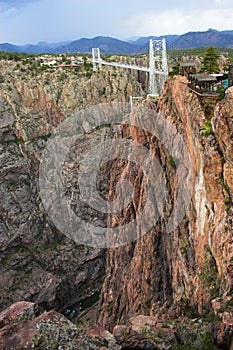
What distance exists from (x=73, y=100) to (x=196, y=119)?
45.3m

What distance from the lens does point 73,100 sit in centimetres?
6212

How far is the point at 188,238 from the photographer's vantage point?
21.5m

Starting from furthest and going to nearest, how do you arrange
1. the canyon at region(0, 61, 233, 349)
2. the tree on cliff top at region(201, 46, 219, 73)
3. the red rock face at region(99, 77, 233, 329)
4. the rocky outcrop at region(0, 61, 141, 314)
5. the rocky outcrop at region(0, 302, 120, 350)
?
the rocky outcrop at region(0, 61, 141, 314), the tree on cliff top at region(201, 46, 219, 73), the red rock face at region(99, 77, 233, 329), the canyon at region(0, 61, 233, 349), the rocky outcrop at region(0, 302, 120, 350)

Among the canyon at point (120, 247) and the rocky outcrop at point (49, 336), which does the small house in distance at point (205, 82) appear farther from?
the rocky outcrop at point (49, 336)

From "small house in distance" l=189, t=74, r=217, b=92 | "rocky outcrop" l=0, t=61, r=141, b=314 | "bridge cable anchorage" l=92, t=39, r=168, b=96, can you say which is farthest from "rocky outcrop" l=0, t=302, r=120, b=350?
"bridge cable anchorage" l=92, t=39, r=168, b=96

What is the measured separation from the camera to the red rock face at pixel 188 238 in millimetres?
16281

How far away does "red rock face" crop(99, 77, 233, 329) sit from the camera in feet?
53.4

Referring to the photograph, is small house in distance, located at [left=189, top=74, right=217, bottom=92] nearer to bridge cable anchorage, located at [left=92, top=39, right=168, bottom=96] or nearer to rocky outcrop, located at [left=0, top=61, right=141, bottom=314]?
bridge cable anchorage, located at [left=92, top=39, right=168, bottom=96]

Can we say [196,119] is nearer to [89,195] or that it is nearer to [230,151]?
[230,151]

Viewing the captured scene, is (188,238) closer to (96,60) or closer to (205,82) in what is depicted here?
(205,82)

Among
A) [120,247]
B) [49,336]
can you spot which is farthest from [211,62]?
[49,336]

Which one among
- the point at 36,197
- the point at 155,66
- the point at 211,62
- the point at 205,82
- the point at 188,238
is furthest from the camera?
the point at 155,66

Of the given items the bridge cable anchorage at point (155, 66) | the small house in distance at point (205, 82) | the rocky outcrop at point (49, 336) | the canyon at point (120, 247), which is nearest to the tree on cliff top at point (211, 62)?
the canyon at point (120, 247)

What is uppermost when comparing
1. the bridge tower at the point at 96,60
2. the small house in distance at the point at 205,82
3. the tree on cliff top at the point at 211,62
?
the bridge tower at the point at 96,60
